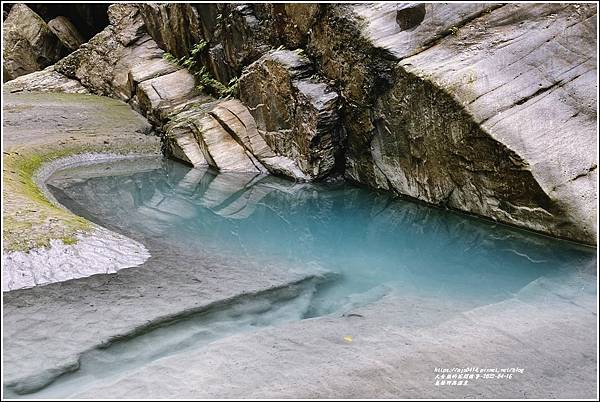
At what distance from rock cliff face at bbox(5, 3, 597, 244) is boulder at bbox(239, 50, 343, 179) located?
0.04 meters

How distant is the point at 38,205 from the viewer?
9461 millimetres

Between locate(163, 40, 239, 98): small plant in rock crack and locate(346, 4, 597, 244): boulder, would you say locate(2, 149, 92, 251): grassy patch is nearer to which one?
locate(346, 4, 597, 244): boulder

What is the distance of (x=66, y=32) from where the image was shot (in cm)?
2847

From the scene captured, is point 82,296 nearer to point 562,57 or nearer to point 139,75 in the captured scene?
point 562,57

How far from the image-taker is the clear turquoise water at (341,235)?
8.54 meters

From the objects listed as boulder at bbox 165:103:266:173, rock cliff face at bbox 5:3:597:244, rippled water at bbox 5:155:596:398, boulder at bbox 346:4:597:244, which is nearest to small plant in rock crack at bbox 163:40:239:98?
rock cliff face at bbox 5:3:597:244

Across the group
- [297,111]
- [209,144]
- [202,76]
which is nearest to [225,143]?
[209,144]

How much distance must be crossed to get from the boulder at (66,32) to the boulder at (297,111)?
53.3ft

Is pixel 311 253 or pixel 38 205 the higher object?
pixel 38 205

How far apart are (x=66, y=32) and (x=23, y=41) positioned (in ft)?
7.18

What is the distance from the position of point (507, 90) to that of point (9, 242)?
9293 mm

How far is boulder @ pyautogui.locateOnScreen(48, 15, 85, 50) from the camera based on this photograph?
28.3 meters

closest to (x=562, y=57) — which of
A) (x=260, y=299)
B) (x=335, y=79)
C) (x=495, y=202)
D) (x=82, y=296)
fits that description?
(x=495, y=202)

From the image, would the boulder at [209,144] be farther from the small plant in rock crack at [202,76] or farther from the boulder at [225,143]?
the small plant in rock crack at [202,76]
